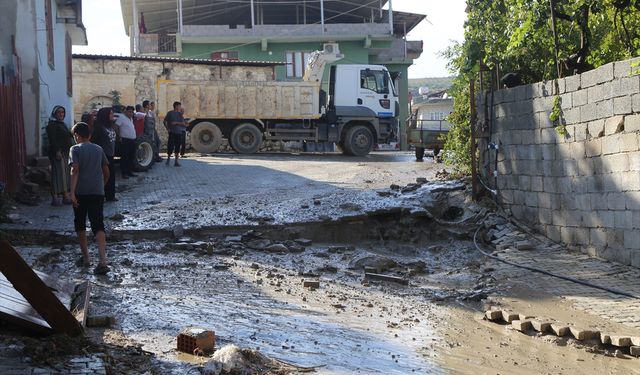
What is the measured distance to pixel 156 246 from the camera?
429 inches

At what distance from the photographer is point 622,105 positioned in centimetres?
955

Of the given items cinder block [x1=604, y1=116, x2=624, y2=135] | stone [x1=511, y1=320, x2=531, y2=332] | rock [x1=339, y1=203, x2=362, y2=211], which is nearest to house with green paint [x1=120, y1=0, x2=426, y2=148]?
rock [x1=339, y1=203, x2=362, y2=211]

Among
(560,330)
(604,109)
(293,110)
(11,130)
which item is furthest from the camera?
(293,110)

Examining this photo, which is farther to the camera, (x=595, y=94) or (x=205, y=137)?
(x=205, y=137)

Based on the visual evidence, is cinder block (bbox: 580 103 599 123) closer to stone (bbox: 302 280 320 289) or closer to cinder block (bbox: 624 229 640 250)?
cinder block (bbox: 624 229 640 250)

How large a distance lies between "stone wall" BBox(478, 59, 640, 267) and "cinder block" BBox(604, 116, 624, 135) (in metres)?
0.01

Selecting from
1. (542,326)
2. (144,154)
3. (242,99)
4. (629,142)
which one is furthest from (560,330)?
(242,99)

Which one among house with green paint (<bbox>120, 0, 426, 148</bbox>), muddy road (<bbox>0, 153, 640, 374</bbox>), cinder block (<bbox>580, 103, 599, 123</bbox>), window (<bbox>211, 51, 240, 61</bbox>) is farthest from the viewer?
window (<bbox>211, 51, 240, 61</bbox>)

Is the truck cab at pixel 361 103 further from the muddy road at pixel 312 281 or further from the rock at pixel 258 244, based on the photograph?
the rock at pixel 258 244

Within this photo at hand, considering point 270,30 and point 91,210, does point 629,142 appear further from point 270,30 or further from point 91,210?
point 270,30

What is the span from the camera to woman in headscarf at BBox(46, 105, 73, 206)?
12.2 meters

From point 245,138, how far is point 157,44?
15.2m

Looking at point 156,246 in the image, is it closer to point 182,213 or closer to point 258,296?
point 182,213

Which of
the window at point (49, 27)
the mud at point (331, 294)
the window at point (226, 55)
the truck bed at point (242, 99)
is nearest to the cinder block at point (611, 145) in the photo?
the mud at point (331, 294)
